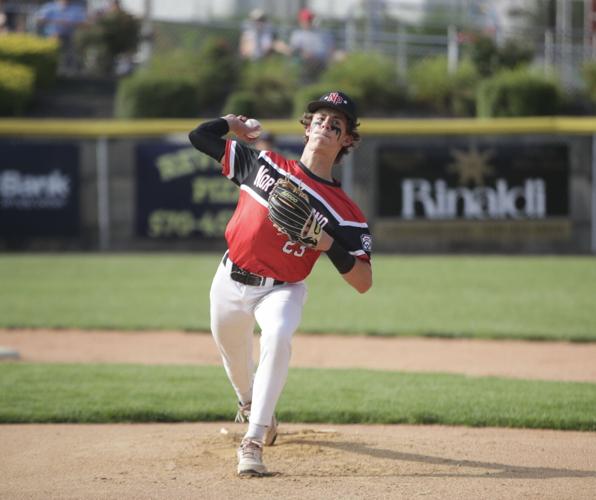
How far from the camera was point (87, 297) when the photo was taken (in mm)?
11781

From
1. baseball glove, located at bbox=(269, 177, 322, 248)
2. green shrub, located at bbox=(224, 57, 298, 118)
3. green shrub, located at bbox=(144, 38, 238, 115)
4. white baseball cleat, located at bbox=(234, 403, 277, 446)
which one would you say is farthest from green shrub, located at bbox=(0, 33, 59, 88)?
baseball glove, located at bbox=(269, 177, 322, 248)

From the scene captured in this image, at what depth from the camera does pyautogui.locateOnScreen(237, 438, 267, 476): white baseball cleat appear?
4594 mm

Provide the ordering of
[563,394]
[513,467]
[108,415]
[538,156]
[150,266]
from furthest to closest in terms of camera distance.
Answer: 1. [538,156]
2. [150,266]
3. [563,394]
4. [108,415]
5. [513,467]

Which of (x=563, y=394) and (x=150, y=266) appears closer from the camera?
(x=563, y=394)

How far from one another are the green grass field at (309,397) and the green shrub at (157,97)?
1109 cm

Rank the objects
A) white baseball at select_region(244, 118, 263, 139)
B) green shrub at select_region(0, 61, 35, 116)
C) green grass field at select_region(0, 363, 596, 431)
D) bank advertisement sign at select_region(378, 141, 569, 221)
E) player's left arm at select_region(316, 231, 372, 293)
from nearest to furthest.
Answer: player's left arm at select_region(316, 231, 372, 293), white baseball at select_region(244, 118, 263, 139), green grass field at select_region(0, 363, 596, 431), bank advertisement sign at select_region(378, 141, 569, 221), green shrub at select_region(0, 61, 35, 116)

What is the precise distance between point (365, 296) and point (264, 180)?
7041mm

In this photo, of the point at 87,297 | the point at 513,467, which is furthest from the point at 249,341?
the point at 87,297

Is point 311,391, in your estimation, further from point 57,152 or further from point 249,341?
point 57,152

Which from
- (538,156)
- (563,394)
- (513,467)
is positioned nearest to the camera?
(513,467)

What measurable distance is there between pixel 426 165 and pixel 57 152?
6.13 meters

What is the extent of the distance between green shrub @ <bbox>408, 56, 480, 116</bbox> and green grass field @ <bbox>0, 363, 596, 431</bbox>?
40.8 feet

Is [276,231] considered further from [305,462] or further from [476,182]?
[476,182]

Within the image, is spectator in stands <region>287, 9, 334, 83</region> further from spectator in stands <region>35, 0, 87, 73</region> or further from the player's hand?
the player's hand
